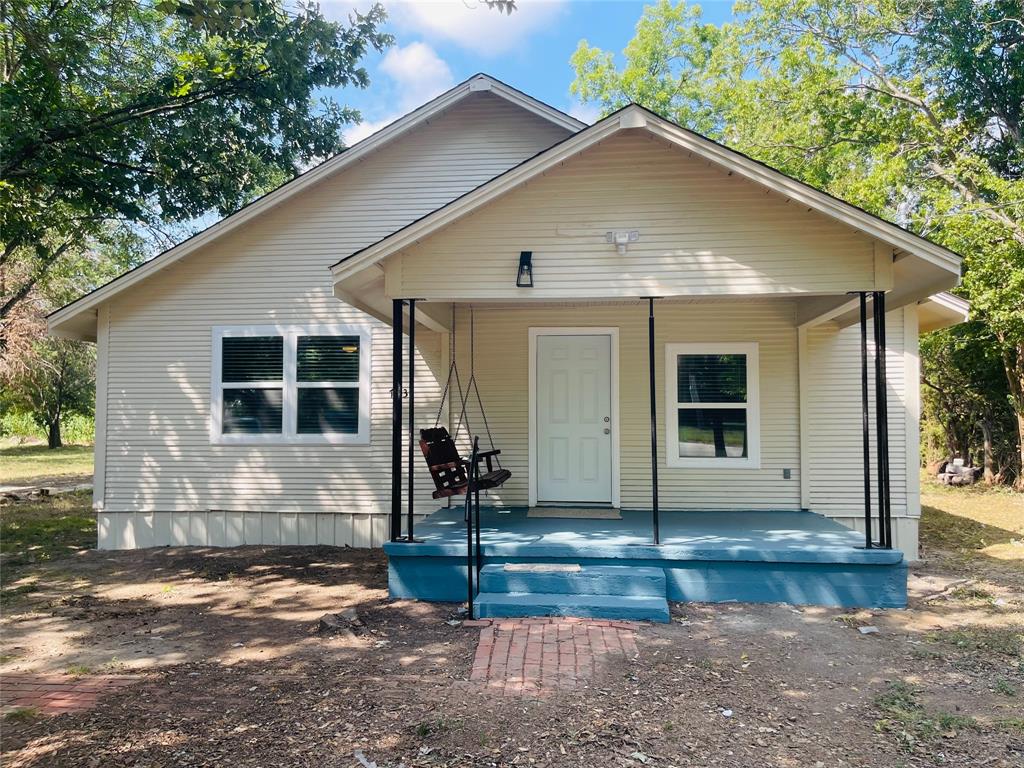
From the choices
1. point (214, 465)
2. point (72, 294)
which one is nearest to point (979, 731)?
point (214, 465)

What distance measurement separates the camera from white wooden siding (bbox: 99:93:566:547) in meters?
8.03

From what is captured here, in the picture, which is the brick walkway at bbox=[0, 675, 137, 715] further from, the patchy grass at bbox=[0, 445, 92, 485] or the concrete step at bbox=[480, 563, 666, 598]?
the patchy grass at bbox=[0, 445, 92, 485]

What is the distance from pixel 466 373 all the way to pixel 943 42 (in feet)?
43.4

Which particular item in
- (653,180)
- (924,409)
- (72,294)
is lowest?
(924,409)

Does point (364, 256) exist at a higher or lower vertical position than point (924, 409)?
higher

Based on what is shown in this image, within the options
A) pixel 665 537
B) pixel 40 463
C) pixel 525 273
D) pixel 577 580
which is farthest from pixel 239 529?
pixel 40 463

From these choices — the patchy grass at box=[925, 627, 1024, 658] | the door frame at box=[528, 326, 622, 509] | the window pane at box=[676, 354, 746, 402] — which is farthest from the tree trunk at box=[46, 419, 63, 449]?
the patchy grass at box=[925, 627, 1024, 658]

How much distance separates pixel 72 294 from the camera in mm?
16547

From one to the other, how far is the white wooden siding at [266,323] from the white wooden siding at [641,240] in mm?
2750

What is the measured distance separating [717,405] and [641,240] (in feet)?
9.50

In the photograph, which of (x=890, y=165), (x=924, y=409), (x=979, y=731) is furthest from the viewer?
(x=924, y=409)

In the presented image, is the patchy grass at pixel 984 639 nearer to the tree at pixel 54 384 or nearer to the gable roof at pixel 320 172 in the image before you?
the gable roof at pixel 320 172

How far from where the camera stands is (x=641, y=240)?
5.44 m

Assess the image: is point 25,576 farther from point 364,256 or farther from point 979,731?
point 979,731
